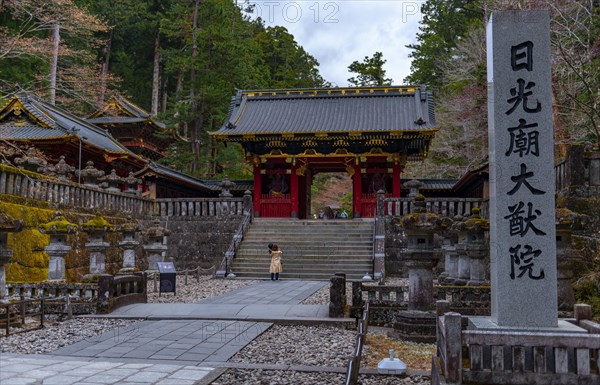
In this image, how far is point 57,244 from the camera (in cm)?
1129

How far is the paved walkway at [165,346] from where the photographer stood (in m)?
5.47

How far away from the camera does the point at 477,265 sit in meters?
11.1

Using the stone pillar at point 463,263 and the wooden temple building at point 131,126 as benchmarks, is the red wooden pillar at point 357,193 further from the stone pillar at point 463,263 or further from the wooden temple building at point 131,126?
Answer: the wooden temple building at point 131,126

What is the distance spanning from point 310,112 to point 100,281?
1850 centimetres

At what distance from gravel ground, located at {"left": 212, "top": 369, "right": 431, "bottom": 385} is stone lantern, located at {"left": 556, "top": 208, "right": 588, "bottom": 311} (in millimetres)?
3442

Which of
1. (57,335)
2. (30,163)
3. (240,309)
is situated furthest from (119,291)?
(30,163)

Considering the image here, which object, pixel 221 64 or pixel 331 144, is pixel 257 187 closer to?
pixel 331 144

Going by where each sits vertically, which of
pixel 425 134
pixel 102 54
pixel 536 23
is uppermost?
pixel 102 54

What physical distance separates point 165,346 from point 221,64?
96.4ft

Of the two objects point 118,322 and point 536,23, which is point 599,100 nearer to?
point 536,23

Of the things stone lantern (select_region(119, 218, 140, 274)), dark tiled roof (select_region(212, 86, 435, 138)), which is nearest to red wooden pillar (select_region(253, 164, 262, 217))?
dark tiled roof (select_region(212, 86, 435, 138))

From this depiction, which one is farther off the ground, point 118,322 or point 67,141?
point 67,141

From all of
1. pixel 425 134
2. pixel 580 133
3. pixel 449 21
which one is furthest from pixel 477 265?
pixel 449 21

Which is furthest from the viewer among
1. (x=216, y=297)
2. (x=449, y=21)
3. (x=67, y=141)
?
(x=449, y=21)
